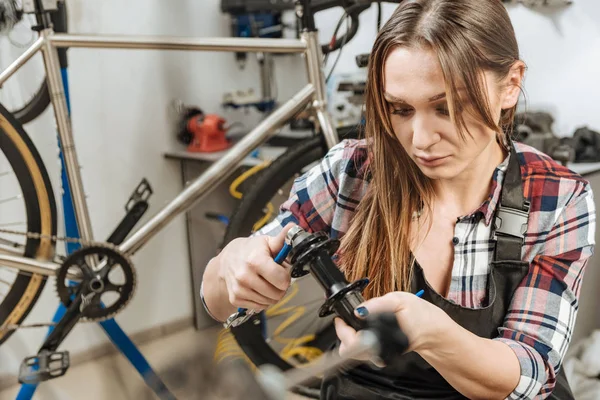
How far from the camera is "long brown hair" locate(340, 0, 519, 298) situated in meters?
0.60

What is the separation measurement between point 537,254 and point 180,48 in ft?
2.90

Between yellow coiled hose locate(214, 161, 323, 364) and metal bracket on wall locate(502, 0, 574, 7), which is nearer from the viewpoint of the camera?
yellow coiled hose locate(214, 161, 323, 364)

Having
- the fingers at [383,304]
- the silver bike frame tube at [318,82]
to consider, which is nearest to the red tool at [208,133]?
the silver bike frame tube at [318,82]

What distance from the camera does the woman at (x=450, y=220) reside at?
0.60 metres

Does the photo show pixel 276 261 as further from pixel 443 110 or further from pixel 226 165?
pixel 226 165

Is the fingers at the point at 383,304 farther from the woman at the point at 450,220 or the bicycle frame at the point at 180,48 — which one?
the bicycle frame at the point at 180,48

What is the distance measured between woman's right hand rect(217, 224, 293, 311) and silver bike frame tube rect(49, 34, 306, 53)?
681mm

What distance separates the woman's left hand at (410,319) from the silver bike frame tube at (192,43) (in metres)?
0.82

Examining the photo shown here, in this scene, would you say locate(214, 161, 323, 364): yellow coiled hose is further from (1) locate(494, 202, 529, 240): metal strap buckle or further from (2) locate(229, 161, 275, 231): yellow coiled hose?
(1) locate(494, 202, 529, 240): metal strap buckle

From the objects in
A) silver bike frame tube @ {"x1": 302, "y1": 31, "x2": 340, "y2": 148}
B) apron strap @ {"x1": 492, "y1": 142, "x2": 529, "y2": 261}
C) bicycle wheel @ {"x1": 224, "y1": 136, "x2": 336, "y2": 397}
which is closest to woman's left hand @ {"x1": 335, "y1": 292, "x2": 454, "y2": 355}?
apron strap @ {"x1": 492, "y1": 142, "x2": 529, "y2": 261}

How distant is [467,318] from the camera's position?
0.71 meters

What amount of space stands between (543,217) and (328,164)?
31cm

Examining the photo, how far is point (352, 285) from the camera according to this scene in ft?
1.40

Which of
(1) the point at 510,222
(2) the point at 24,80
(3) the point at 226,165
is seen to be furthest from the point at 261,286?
(2) the point at 24,80
